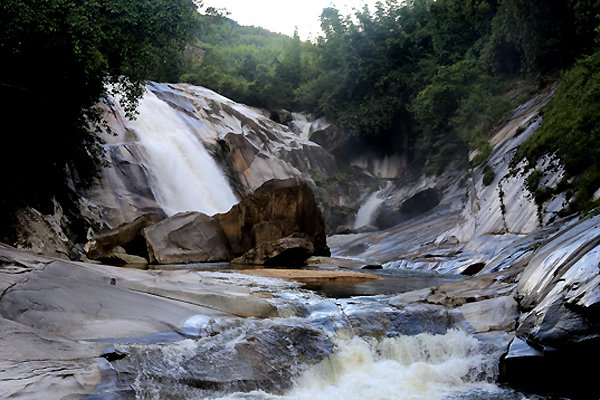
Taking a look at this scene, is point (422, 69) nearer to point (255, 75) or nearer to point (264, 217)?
point (255, 75)

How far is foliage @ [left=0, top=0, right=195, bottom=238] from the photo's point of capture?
39.3 feet

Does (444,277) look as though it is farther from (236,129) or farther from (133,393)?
(236,129)

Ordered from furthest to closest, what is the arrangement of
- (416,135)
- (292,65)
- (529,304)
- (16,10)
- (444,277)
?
(292,65) < (416,135) < (444,277) < (16,10) < (529,304)

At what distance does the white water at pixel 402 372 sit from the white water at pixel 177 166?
17.2 meters

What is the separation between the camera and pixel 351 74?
39625 millimetres

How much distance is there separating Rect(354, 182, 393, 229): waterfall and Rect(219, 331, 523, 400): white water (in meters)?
25.7

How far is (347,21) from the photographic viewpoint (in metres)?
42.1

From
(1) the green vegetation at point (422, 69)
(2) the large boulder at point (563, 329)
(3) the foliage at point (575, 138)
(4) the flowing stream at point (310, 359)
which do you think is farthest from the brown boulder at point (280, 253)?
(2) the large boulder at point (563, 329)

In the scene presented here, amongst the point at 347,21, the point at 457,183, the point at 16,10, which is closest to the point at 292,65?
the point at 347,21

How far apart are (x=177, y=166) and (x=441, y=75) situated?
1511 cm

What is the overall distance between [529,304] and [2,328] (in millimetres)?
6126

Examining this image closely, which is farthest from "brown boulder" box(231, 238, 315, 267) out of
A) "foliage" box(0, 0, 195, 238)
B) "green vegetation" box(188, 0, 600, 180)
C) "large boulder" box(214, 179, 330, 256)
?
"green vegetation" box(188, 0, 600, 180)

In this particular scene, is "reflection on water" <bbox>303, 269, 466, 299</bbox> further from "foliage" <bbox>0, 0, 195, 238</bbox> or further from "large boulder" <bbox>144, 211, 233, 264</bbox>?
"foliage" <bbox>0, 0, 195, 238</bbox>

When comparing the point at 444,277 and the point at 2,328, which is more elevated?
the point at 2,328
